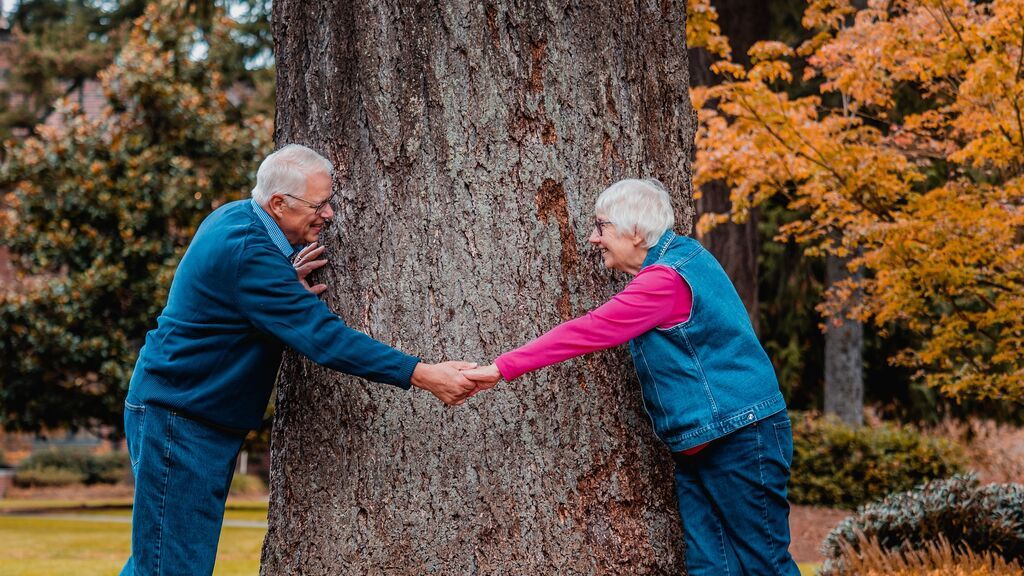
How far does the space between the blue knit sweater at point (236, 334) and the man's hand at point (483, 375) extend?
18cm

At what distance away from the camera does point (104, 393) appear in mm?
15172

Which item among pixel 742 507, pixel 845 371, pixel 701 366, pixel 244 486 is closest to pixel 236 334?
pixel 701 366

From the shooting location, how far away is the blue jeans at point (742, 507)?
331 cm

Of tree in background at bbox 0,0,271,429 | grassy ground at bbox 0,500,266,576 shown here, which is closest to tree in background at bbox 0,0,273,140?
tree in background at bbox 0,0,271,429

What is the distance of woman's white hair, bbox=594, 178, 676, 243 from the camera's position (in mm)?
3256

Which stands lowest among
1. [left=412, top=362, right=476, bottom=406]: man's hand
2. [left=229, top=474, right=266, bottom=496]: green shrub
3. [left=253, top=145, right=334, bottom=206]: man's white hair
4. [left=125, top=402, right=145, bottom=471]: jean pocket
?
[left=229, top=474, right=266, bottom=496]: green shrub

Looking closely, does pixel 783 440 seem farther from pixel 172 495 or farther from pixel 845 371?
pixel 845 371

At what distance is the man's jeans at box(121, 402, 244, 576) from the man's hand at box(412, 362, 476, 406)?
0.72 meters

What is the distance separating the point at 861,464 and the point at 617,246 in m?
11.9

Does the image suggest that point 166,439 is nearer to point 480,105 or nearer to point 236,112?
point 480,105

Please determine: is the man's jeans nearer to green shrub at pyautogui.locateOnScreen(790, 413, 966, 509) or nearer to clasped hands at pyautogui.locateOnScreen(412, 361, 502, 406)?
clasped hands at pyautogui.locateOnScreen(412, 361, 502, 406)

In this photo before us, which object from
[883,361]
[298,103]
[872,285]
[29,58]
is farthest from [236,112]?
[298,103]

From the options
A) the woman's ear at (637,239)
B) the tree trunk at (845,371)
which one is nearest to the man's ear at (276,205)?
the woman's ear at (637,239)

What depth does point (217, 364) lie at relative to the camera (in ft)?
10.6
